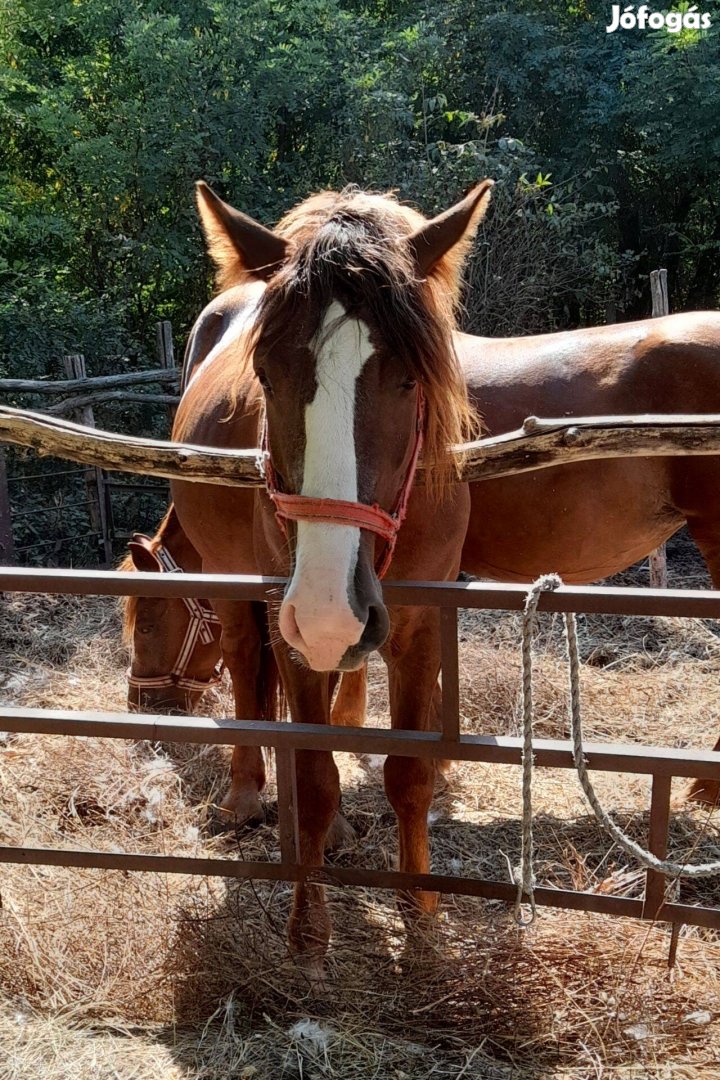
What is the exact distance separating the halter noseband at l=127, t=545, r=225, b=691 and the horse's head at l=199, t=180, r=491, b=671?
2019 mm

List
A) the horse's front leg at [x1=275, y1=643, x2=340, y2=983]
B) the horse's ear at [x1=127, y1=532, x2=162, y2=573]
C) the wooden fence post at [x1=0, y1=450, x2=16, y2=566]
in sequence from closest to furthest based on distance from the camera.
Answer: the horse's front leg at [x1=275, y1=643, x2=340, y2=983], the horse's ear at [x1=127, y1=532, x2=162, y2=573], the wooden fence post at [x1=0, y1=450, x2=16, y2=566]

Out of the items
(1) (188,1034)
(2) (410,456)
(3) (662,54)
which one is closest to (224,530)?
(2) (410,456)

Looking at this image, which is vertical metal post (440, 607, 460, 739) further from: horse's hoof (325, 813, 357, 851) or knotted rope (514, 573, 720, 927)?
horse's hoof (325, 813, 357, 851)

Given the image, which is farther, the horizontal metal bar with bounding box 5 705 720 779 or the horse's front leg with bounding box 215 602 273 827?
the horse's front leg with bounding box 215 602 273 827

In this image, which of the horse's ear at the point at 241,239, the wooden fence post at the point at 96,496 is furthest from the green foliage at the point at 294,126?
the horse's ear at the point at 241,239

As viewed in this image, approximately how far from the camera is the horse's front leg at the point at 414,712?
2.66 m

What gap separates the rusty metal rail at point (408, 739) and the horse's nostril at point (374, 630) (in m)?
0.22

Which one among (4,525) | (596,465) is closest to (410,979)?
(596,465)

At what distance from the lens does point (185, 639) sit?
4078 millimetres

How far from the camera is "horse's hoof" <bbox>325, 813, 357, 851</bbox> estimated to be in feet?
11.6

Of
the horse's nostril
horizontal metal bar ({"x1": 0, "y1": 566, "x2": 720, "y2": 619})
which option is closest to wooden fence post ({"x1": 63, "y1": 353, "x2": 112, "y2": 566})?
horizontal metal bar ({"x1": 0, "y1": 566, "x2": 720, "y2": 619})

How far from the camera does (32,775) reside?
3.84 meters

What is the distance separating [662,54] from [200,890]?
32.9 ft

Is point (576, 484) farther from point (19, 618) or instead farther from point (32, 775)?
point (19, 618)
